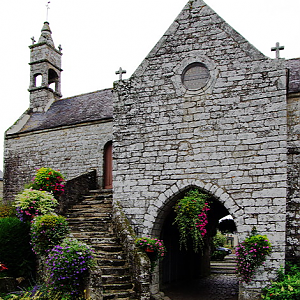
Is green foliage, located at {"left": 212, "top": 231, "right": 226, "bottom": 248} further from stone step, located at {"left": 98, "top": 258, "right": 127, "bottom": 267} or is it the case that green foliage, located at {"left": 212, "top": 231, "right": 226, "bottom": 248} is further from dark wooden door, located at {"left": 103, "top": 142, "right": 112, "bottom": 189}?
stone step, located at {"left": 98, "top": 258, "right": 127, "bottom": 267}

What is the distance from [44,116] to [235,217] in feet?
35.4

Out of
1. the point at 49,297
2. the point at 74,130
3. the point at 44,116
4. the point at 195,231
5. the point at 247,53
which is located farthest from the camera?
the point at 44,116

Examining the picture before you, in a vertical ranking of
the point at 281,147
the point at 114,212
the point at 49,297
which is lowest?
the point at 49,297

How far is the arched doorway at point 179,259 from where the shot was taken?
9.68 meters

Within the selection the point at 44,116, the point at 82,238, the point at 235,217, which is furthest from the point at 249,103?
the point at 44,116

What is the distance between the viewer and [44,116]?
51.5 feet

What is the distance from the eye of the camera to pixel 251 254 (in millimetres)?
7141

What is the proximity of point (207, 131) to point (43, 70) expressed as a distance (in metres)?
10.9

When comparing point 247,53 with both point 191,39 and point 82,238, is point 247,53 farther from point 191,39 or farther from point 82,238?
point 82,238

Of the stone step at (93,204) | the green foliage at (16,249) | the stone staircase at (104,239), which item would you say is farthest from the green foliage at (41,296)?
the stone step at (93,204)

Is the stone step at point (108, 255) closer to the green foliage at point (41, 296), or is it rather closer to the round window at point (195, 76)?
the green foliage at point (41, 296)

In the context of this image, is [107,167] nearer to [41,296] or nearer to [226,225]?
[41,296]

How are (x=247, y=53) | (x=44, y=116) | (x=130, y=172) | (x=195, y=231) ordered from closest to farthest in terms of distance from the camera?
1. (x=195, y=231)
2. (x=247, y=53)
3. (x=130, y=172)
4. (x=44, y=116)

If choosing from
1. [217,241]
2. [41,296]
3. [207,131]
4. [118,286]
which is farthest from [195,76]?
[217,241]
